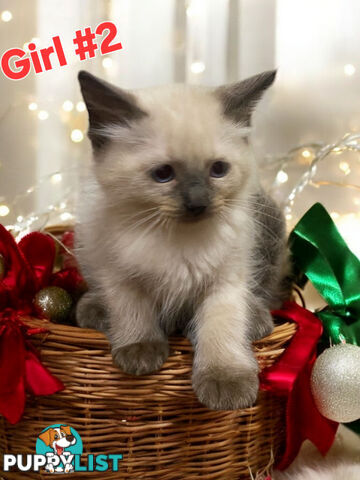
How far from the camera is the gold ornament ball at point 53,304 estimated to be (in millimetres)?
1114

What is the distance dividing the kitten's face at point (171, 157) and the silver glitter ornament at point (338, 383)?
12.8 inches

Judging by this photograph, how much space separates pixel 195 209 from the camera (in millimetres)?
837

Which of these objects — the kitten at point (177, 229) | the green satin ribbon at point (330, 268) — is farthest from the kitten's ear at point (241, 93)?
the green satin ribbon at point (330, 268)

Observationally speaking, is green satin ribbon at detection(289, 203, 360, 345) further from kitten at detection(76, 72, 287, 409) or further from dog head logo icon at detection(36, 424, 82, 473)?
dog head logo icon at detection(36, 424, 82, 473)

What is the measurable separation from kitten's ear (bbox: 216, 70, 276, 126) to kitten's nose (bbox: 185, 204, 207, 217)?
0.19 metres

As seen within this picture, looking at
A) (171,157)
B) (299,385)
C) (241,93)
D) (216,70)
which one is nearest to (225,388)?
(299,385)

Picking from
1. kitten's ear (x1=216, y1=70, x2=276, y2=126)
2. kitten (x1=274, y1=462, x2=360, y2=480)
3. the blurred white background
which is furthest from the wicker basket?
the blurred white background

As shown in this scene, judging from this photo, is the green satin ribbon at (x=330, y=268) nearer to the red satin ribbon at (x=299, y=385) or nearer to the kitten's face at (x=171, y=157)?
the red satin ribbon at (x=299, y=385)

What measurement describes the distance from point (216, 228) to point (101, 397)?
0.32 metres

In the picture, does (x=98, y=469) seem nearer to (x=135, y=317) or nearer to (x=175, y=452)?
(x=175, y=452)

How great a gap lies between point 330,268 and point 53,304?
564mm

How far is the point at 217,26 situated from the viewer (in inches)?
65.7

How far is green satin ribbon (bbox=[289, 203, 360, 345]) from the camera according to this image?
3.72 feet

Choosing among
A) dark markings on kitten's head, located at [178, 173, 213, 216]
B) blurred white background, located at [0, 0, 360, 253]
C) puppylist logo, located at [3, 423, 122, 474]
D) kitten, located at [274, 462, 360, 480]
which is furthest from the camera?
blurred white background, located at [0, 0, 360, 253]
